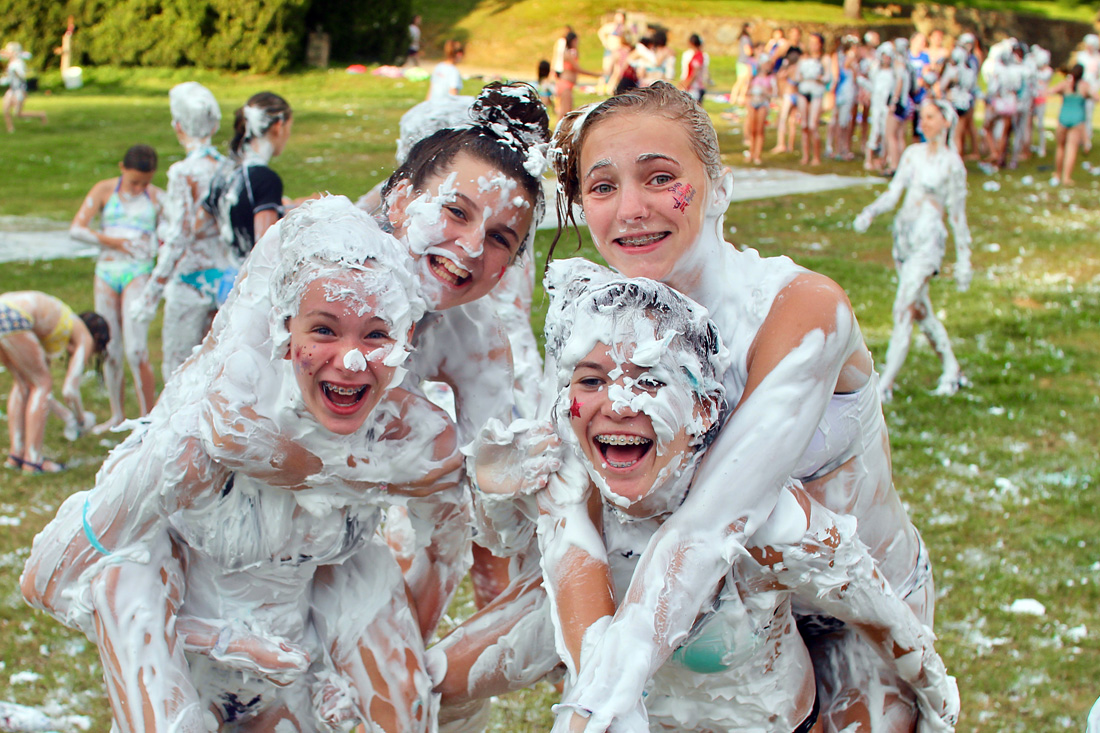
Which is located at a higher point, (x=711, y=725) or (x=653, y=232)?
(x=653, y=232)

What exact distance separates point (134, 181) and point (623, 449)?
6.25 metres

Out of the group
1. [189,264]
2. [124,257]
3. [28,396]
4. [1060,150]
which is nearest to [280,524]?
[189,264]

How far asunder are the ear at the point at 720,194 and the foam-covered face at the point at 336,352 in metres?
0.76

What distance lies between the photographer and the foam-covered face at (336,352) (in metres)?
2.24

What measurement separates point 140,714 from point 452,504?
34.6 inches

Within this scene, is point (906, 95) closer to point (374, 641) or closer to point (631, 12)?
point (631, 12)

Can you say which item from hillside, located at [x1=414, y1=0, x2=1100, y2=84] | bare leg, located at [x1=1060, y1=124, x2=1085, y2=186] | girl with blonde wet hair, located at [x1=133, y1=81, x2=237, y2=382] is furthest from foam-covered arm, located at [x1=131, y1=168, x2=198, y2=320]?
hillside, located at [x1=414, y1=0, x2=1100, y2=84]

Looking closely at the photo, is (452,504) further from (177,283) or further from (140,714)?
(177,283)

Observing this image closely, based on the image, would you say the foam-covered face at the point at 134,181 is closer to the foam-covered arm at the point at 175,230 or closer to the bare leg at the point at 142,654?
the foam-covered arm at the point at 175,230

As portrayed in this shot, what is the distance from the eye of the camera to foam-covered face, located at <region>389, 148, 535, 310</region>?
106 inches

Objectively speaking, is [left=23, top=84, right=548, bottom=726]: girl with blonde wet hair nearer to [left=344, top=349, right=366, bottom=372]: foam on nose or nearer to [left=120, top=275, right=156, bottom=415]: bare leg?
[left=344, top=349, right=366, bottom=372]: foam on nose

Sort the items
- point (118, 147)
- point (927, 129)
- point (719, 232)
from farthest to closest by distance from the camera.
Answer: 1. point (118, 147)
2. point (927, 129)
3. point (719, 232)

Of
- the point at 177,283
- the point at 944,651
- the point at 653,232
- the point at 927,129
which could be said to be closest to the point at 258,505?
the point at 653,232

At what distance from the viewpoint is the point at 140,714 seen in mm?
2309
